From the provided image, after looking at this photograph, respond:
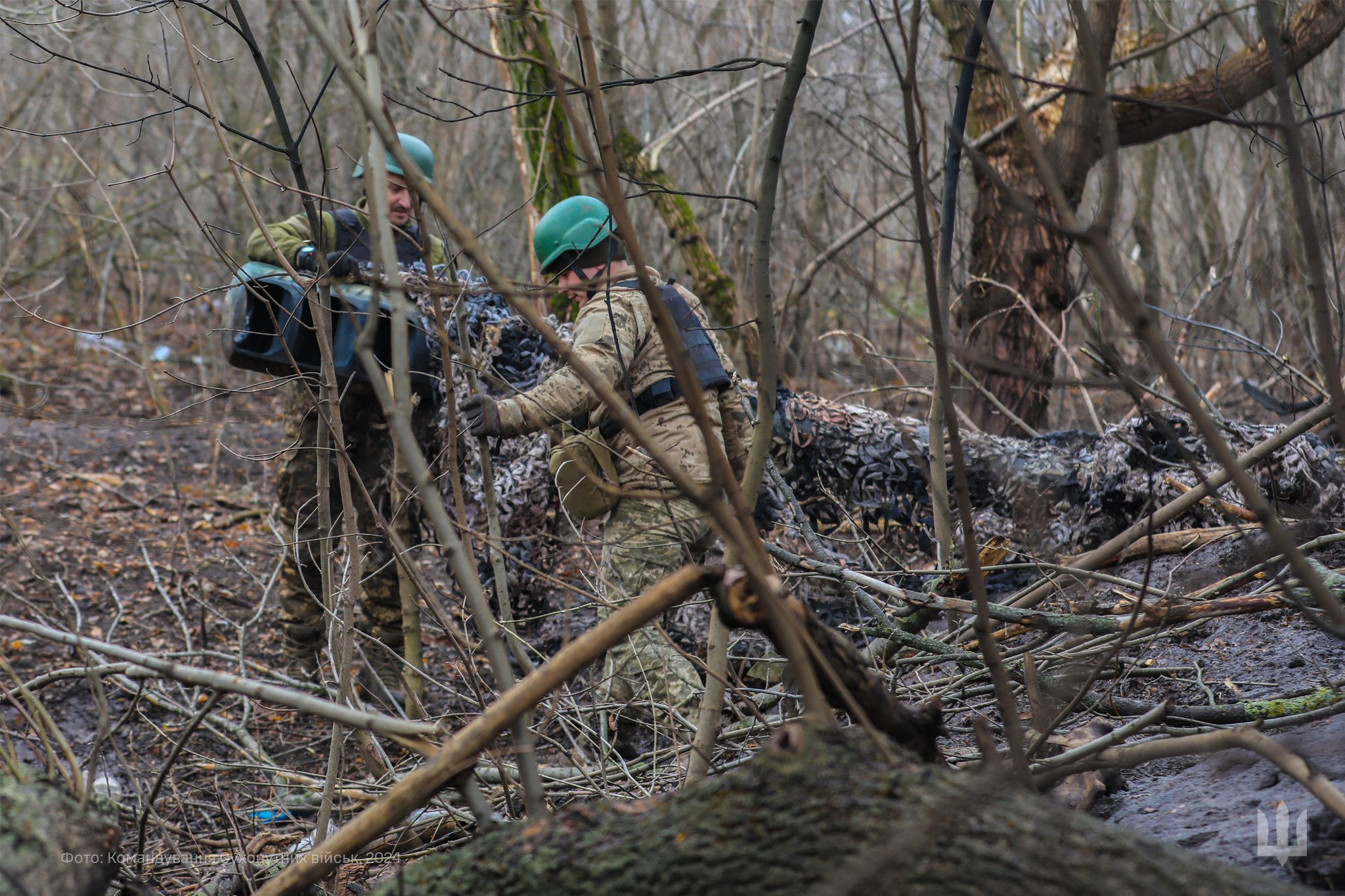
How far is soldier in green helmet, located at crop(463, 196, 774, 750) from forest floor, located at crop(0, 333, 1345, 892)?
46 centimetres

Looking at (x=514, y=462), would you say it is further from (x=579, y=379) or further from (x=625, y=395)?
(x=579, y=379)

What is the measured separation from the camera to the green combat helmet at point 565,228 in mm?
3725

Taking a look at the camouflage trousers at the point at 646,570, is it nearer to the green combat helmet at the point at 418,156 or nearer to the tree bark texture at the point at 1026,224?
the green combat helmet at the point at 418,156

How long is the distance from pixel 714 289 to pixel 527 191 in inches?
52.5

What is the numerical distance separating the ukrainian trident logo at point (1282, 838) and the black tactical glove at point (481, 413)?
214 cm

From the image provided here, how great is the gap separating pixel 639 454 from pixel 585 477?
1.04 feet

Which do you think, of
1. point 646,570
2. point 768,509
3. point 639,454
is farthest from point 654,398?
point 768,509

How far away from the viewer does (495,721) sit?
142 cm

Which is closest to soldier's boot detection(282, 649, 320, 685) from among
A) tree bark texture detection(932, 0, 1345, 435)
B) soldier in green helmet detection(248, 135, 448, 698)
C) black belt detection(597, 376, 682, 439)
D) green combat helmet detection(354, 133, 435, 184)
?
soldier in green helmet detection(248, 135, 448, 698)

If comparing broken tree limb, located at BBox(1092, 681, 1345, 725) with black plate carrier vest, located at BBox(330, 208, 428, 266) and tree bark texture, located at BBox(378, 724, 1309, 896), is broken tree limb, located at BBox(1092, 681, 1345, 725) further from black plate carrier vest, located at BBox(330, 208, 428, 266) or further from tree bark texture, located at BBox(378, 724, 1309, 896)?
black plate carrier vest, located at BBox(330, 208, 428, 266)

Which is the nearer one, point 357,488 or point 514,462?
point 514,462

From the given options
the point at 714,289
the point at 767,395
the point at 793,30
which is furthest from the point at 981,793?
the point at 793,30

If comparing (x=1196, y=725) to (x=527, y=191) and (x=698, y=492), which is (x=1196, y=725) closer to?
(x=698, y=492)

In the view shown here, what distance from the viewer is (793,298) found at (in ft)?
16.6
